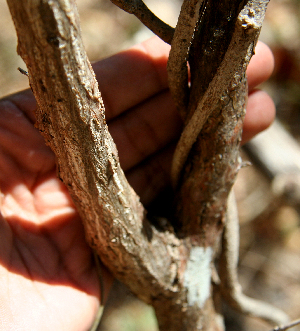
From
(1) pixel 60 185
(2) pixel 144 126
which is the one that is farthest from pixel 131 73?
(1) pixel 60 185

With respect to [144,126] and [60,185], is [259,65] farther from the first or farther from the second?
[60,185]

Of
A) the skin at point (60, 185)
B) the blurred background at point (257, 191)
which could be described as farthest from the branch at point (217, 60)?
the blurred background at point (257, 191)

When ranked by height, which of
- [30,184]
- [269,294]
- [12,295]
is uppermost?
[30,184]

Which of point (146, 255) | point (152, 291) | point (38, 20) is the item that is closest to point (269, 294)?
point (152, 291)

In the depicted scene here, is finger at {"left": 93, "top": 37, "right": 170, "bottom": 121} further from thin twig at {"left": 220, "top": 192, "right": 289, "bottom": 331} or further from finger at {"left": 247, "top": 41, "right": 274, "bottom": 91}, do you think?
thin twig at {"left": 220, "top": 192, "right": 289, "bottom": 331}

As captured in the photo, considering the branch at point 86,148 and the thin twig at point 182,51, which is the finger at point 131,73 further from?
the branch at point 86,148

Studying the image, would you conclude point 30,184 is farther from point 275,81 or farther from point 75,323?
point 275,81

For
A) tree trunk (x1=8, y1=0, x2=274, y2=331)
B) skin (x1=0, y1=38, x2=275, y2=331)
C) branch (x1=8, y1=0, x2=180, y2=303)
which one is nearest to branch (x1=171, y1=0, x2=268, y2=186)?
tree trunk (x1=8, y1=0, x2=274, y2=331)
